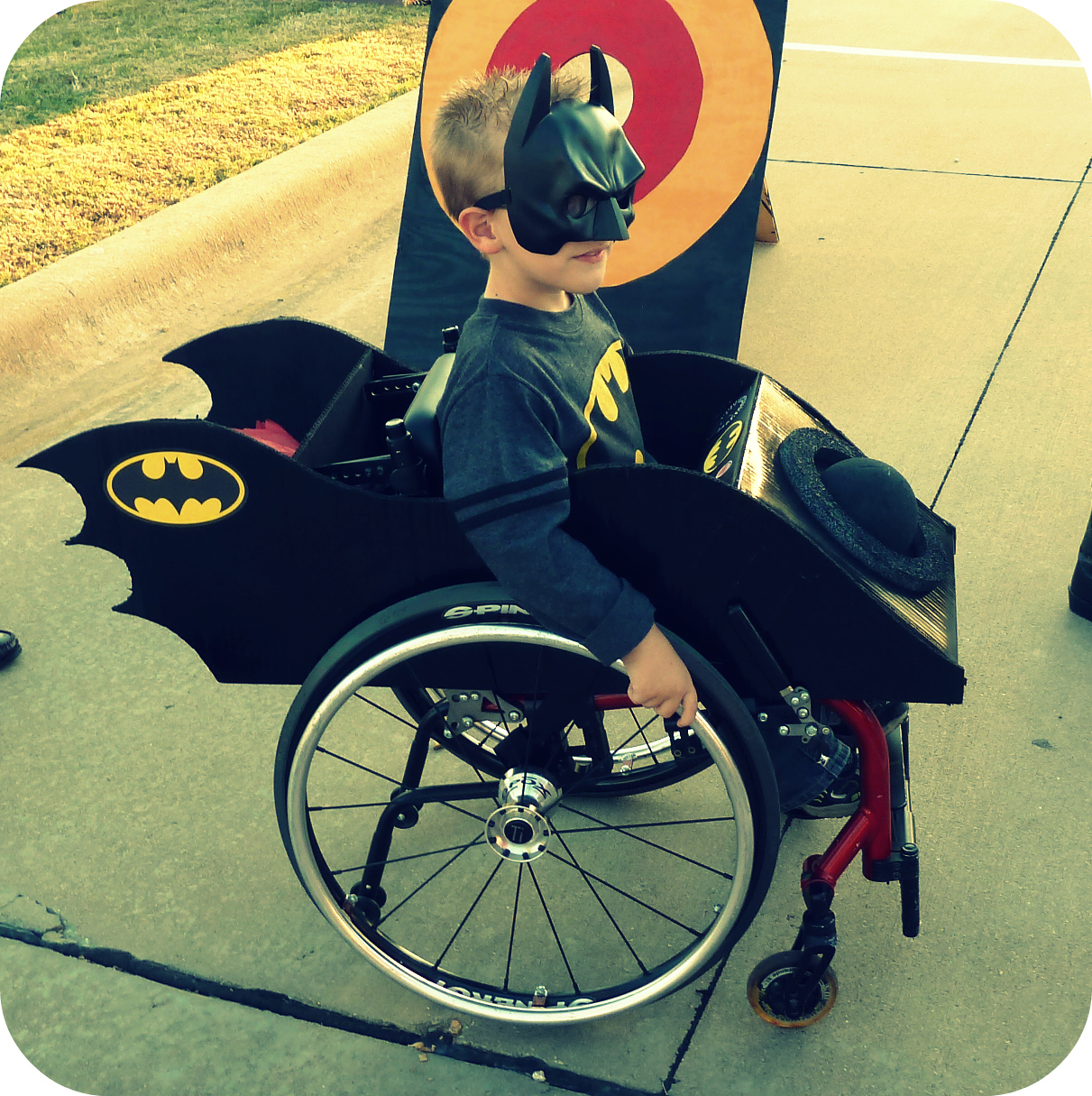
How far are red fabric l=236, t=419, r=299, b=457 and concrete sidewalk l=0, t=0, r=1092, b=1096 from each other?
79 centimetres

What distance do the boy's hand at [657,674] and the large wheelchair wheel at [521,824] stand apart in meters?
0.03

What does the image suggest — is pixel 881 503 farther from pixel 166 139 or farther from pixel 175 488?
pixel 166 139

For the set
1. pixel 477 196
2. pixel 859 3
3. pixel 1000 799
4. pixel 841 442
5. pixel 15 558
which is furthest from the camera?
pixel 859 3

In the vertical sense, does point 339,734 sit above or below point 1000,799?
below

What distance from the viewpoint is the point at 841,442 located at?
213 centimetres

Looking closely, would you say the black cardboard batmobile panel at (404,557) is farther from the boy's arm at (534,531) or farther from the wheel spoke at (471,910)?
the wheel spoke at (471,910)

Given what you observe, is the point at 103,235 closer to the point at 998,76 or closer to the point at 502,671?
the point at 502,671

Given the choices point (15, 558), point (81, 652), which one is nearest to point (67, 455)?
point (81, 652)

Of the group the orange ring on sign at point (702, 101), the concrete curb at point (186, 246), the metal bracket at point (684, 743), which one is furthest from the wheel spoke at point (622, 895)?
the concrete curb at point (186, 246)

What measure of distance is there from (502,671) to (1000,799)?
4.24 ft

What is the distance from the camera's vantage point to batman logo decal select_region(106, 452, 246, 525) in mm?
1674

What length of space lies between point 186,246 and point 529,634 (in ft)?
12.3

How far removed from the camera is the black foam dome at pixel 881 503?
1.84m

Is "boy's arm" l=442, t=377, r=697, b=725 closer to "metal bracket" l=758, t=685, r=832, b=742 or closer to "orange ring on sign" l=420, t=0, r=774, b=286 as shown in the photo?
"metal bracket" l=758, t=685, r=832, b=742
